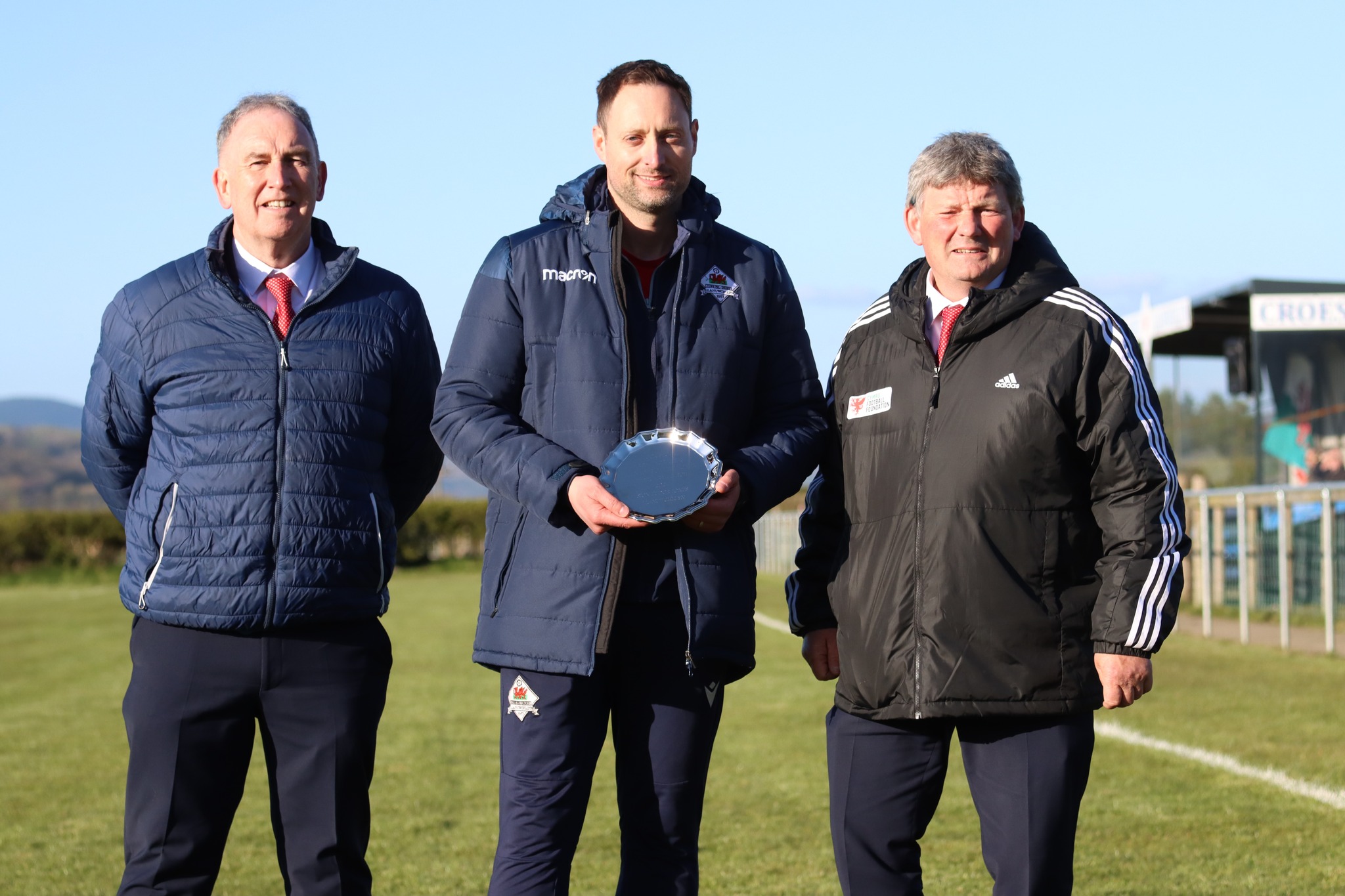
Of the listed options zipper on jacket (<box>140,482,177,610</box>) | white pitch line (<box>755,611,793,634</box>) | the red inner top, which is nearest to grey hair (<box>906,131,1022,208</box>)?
the red inner top

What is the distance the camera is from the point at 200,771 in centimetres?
370

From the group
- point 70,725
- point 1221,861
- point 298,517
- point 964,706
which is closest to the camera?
point 964,706

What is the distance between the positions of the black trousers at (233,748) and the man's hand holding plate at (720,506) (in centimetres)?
98

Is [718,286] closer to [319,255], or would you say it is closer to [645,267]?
[645,267]

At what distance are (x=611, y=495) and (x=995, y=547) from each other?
88cm

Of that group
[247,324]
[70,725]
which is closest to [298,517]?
[247,324]

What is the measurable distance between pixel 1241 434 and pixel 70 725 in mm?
17054

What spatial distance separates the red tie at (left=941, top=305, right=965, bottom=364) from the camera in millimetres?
3564

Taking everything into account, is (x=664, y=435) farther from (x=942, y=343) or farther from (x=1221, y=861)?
(x=1221, y=861)

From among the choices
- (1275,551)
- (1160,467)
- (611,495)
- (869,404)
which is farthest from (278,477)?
(1275,551)

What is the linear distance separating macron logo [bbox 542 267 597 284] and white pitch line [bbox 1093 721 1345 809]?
3392 millimetres

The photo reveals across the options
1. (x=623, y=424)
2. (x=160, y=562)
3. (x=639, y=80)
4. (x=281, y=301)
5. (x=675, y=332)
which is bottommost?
(x=160, y=562)

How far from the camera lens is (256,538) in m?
3.65

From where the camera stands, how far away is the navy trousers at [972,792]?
338 cm
